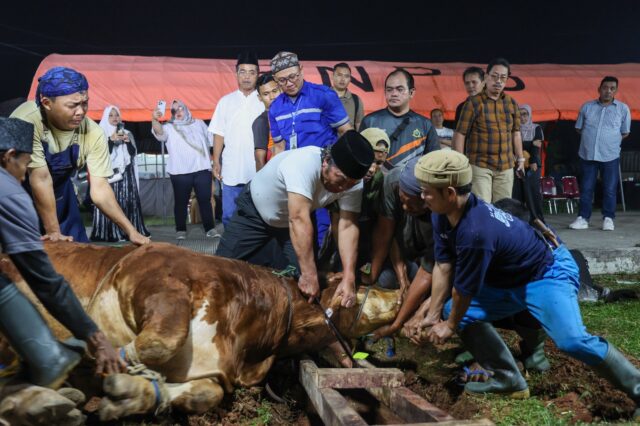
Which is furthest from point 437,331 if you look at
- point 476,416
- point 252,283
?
point 252,283

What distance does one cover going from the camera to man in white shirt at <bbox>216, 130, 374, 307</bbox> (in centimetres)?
409

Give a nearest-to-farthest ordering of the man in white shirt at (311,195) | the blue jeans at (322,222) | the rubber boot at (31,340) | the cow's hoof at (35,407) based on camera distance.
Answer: the cow's hoof at (35,407) → the rubber boot at (31,340) → the man in white shirt at (311,195) → the blue jeans at (322,222)

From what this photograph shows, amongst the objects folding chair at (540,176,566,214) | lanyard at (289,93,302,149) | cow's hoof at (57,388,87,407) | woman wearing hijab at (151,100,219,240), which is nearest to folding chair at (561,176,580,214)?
folding chair at (540,176,566,214)

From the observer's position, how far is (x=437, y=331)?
3.79 m

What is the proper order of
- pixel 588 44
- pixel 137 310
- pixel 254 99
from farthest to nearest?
pixel 588 44, pixel 254 99, pixel 137 310

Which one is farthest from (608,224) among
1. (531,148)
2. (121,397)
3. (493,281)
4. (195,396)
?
(121,397)

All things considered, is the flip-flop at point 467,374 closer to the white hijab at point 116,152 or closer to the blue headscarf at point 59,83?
the blue headscarf at point 59,83

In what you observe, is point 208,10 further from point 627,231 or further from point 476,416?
point 476,416

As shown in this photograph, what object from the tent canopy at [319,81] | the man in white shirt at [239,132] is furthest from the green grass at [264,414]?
the tent canopy at [319,81]

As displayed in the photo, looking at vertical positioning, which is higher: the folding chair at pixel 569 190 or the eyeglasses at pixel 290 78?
the eyeglasses at pixel 290 78

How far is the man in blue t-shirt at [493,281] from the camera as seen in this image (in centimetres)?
348

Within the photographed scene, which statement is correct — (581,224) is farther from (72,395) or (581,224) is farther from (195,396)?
(72,395)

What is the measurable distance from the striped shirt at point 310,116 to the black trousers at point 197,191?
320cm

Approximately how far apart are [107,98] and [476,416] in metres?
11.2
